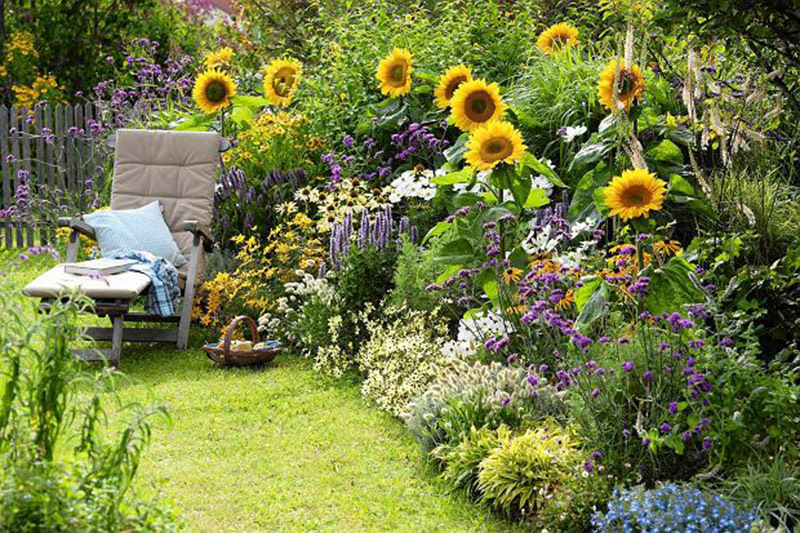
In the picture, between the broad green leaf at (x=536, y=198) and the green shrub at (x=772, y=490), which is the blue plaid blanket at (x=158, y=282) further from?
the green shrub at (x=772, y=490)

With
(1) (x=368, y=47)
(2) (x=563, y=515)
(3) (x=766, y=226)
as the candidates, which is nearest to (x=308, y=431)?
(2) (x=563, y=515)

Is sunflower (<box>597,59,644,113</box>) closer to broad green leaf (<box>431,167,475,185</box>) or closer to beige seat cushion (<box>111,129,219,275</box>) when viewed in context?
broad green leaf (<box>431,167,475,185</box>)

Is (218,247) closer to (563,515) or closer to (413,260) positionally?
(413,260)

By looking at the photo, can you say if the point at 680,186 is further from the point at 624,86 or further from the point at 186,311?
the point at 186,311

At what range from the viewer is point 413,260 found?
A: 222 inches

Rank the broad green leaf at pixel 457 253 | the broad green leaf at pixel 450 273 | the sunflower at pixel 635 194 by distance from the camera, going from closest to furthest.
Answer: the sunflower at pixel 635 194, the broad green leaf at pixel 457 253, the broad green leaf at pixel 450 273

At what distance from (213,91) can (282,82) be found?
22.7 inches

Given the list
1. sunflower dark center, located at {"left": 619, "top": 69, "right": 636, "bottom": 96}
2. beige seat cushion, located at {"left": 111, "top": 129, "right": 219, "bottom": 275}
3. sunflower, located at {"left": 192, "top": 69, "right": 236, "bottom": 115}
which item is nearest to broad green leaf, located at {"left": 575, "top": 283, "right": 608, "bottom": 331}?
sunflower dark center, located at {"left": 619, "top": 69, "right": 636, "bottom": 96}

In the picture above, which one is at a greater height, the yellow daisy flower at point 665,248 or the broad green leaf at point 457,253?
the yellow daisy flower at point 665,248

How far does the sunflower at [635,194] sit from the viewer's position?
3824 millimetres

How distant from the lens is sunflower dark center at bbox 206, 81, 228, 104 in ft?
25.3

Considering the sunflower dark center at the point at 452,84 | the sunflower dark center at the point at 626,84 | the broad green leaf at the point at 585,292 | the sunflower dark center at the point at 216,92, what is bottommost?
the broad green leaf at the point at 585,292

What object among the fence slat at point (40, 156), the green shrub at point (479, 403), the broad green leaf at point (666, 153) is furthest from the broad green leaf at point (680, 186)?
the fence slat at point (40, 156)

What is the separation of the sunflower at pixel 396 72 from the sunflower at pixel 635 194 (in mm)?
3150
